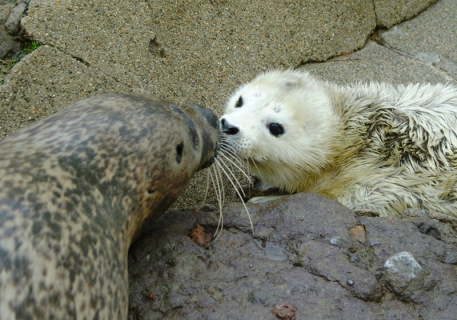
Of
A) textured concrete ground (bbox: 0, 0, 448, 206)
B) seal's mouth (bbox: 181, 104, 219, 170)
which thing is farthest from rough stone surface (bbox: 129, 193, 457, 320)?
textured concrete ground (bbox: 0, 0, 448, 206)

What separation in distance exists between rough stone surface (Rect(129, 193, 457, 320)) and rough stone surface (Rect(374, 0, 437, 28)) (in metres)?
3.60

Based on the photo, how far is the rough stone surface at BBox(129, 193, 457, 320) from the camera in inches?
94.8

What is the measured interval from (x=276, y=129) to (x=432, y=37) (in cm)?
324

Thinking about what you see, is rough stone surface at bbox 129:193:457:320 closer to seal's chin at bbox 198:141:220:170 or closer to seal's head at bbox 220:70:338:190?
seal's chin at bbox 198:141:220:170

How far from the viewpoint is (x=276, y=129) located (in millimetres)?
3639

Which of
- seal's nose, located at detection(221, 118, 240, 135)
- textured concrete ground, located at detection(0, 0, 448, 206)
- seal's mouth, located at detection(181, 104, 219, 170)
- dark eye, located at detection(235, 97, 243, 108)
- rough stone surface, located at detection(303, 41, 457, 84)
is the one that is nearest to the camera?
seal's mouth, located at detection(181, 104, 219, 170)

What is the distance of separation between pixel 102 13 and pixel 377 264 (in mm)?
2945

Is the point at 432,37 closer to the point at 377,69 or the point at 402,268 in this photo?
the point at 377,69

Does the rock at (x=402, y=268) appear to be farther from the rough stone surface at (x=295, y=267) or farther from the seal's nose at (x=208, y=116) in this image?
the seal's nose at (x=208, y=116)

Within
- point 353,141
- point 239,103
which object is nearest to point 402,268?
point 353,141

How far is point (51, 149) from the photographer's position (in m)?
2.27

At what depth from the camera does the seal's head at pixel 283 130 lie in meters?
3.55

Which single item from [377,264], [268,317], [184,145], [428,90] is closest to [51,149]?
[184,145]

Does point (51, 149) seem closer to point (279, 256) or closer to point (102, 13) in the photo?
point (279, 256)
